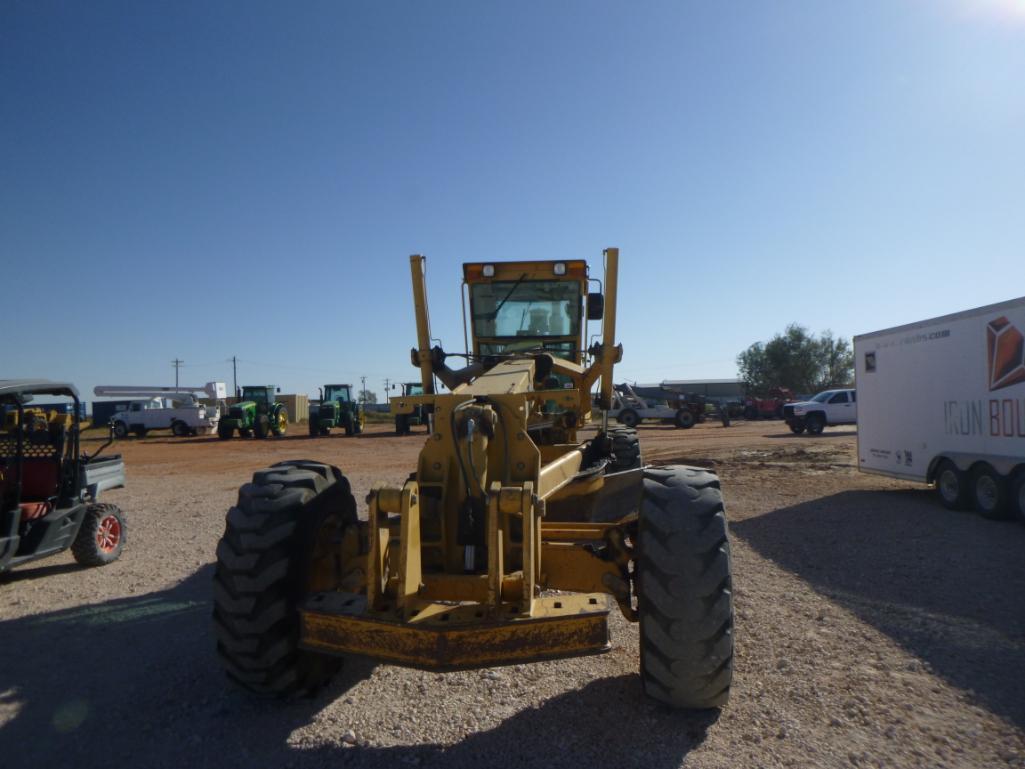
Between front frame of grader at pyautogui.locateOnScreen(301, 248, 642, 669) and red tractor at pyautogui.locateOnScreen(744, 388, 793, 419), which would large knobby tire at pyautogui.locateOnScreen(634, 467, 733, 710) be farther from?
red tractor at pyautogui.locateOnScreen(744, 388, 793, 419)

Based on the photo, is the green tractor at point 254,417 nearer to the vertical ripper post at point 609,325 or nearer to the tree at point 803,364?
the vertical ripper post at point 609,325

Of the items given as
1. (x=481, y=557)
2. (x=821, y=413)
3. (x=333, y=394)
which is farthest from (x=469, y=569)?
(x=333, y=394)

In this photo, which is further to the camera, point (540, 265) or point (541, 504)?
point (540, 265)

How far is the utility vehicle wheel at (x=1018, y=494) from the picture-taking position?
9.05 meters

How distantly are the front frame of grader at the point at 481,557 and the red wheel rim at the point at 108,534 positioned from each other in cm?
462

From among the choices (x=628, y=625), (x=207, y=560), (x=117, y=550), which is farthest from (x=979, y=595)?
(x=117, y=550)

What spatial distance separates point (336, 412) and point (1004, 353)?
2910cm

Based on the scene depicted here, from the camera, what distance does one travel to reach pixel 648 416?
1389 inches

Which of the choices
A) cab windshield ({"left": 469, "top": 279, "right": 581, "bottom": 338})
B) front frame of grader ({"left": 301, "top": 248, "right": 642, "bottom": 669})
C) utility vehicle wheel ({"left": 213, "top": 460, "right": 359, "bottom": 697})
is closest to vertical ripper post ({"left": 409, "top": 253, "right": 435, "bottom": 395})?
cab windshield ({"left": 469, "top": 279, "right": 581, "bottom": 338})

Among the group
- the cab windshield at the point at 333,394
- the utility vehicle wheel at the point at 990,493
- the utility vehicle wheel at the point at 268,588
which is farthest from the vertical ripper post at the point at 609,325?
the cab windshield at the point at 333,394

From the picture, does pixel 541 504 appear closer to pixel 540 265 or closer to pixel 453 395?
pixel 453 395

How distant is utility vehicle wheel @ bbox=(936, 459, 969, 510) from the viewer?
399 inches

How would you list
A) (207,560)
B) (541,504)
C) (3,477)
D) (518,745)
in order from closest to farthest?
(518,745), (541,504), (3,477), (207,560)

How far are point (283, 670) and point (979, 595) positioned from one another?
568 centimetres
